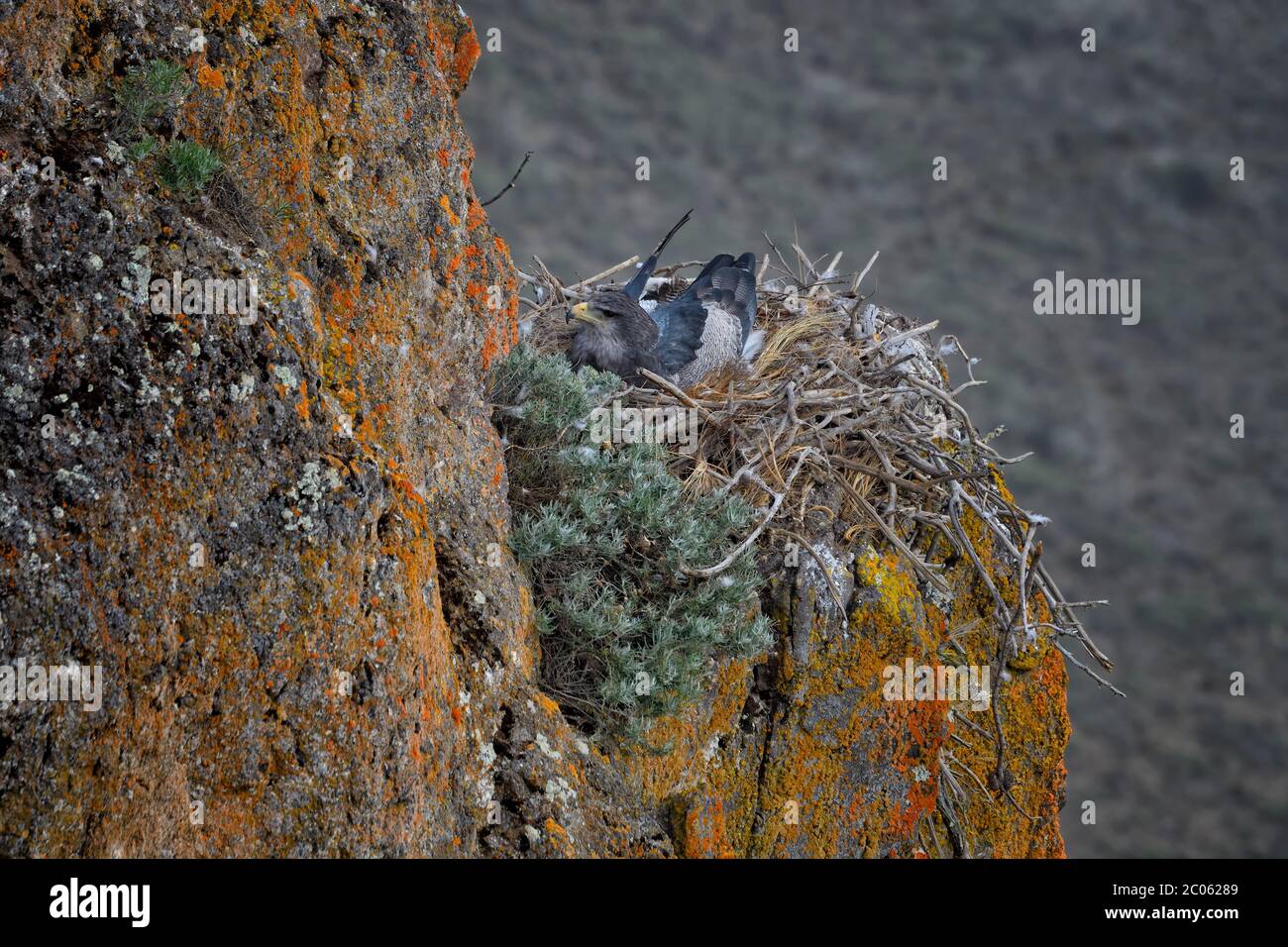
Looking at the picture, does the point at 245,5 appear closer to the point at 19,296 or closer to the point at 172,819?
the point at 19,296

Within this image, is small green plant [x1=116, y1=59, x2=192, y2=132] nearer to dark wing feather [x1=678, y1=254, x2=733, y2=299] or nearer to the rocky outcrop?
the rocky outcrop

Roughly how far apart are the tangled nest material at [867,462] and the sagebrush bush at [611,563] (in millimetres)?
173

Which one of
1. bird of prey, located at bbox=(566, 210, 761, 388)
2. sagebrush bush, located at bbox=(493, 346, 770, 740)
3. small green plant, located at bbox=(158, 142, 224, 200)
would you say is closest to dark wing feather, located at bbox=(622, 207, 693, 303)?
bird of prey, located at bbox=(566, 210, 761, 388)

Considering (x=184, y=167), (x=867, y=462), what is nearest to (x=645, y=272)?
(x=867, y=462)

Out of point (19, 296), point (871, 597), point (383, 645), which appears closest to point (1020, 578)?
point (871, 597)

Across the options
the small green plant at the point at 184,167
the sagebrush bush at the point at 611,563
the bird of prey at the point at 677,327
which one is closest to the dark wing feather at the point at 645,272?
the bird of prey at the point at 677,327

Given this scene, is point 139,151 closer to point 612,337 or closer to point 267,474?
point 267,474

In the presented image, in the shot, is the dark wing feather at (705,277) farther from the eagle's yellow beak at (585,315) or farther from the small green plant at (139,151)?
the small green plant at (139,151)

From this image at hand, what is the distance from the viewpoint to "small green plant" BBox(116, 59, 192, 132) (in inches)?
112

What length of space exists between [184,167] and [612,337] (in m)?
2.99

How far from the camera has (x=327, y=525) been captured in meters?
2.79

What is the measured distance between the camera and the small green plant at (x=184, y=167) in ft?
9.39

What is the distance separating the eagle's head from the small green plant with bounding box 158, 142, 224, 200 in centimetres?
283

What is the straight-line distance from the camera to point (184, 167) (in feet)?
9.41
